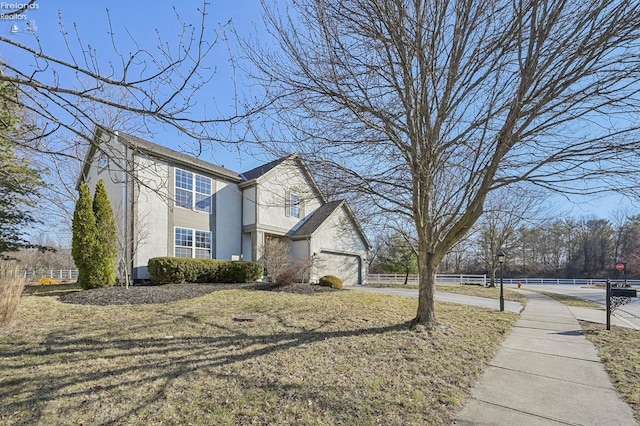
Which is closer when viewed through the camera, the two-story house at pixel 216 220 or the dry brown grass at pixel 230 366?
the dry brown grass at pixel 230 366

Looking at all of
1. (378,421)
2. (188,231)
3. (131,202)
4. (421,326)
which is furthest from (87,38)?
(188,231)

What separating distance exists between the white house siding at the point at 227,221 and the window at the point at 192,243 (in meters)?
0.52

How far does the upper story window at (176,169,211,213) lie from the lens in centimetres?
1538

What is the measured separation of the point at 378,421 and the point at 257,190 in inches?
588

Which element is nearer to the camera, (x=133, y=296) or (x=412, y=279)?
(x=133, y=296)

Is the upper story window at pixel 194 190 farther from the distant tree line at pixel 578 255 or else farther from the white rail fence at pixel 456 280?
the distant tree line at pixel 578 255

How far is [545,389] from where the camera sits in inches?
179

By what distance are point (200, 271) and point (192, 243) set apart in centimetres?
246

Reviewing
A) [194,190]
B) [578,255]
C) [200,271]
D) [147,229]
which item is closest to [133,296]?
[200,271]

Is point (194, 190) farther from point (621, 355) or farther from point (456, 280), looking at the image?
point (456, 280)

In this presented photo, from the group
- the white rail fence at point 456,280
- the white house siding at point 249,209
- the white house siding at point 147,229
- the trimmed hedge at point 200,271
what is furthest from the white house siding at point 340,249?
the white house siding at point 147,229

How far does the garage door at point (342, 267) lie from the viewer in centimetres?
1980

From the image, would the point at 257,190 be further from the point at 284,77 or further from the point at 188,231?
the point at 284,77

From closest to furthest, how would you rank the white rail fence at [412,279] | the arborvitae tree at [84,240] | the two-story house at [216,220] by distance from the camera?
the arborvitae tree at [84,240] → the two-story house at [216,220] → the white rail fence at [412,279]
